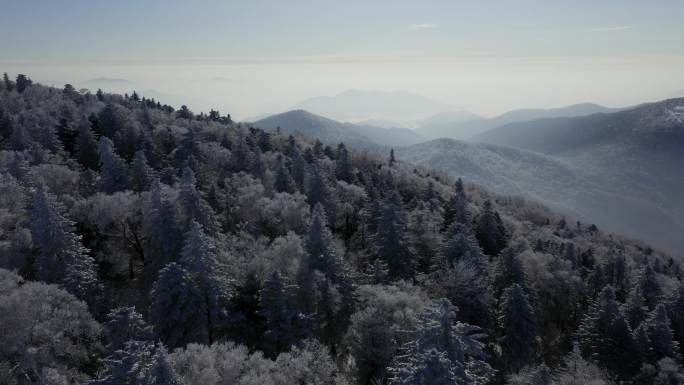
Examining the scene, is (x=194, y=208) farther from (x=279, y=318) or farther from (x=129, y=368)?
(x=129, y=368)

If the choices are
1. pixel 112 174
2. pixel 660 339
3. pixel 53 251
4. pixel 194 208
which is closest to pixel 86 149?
pixel 112 174

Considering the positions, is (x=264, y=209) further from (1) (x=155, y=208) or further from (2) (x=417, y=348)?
(2) (x=417, y=348)

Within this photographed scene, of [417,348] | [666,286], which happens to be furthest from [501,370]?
[666,286]

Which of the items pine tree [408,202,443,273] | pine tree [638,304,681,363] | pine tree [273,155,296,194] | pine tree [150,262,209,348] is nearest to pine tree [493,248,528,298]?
pine tree [408,202,443,273]

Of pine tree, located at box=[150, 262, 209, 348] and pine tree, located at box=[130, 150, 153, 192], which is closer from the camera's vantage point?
pine tree, located at box=[150, 262, 209, 348]

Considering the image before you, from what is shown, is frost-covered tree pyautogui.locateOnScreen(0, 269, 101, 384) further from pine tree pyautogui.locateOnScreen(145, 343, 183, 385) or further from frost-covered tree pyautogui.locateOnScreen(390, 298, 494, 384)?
frost-covered tree pyautogui.locateOnScreen(390, 298, 494, 384)
